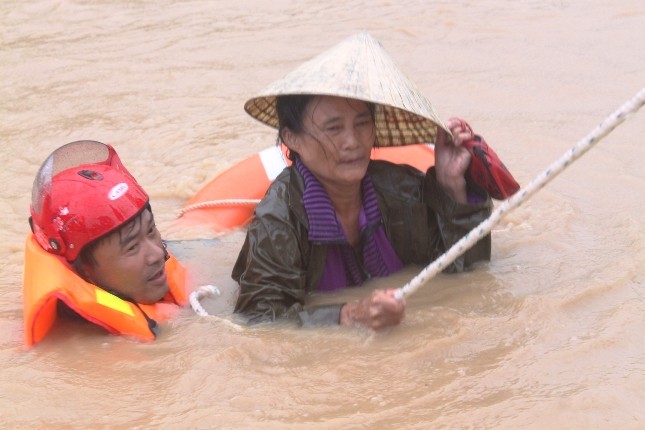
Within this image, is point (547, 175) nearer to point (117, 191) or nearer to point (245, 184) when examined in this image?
point (117, 191)

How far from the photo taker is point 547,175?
7.95ft

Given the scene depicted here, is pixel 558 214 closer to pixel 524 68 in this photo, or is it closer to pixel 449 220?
pixel 449 220

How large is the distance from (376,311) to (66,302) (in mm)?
1023

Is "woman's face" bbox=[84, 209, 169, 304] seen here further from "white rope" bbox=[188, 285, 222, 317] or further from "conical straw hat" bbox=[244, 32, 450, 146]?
"conical straw hat" bbox=[244, 32, 450, 146]

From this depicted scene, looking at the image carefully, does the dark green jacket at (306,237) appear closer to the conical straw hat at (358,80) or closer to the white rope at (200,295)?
the white rope at (200,295)

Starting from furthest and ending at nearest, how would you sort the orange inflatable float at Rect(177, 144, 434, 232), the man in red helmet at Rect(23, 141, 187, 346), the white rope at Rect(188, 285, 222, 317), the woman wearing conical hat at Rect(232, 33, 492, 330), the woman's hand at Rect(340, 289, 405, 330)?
the orange inflatable float at Rect(177, 144, 434, 232) < the white rope at Rect(188, 285, 222, 317) < the man in red helmet at Rect(23, 141, 187, 346) < the woman wearing conical hat at Rect(232, 33, 492, 330) < the woman's hand at Rect(340, 289, 405, 330)

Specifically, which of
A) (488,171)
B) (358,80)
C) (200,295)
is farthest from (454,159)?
(200,295)

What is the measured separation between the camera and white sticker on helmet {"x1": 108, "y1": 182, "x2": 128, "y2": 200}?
3.17 meters

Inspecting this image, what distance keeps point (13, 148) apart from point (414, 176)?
2873mm

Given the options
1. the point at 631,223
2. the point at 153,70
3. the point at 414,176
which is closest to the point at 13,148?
the point at 153,70

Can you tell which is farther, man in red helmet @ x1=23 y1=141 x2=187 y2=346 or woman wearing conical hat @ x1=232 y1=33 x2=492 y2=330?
man in red helmet @ x1=23 y1=141 x2=187 y2=346

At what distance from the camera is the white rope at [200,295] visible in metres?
3.29

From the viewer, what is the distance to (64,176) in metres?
3.18

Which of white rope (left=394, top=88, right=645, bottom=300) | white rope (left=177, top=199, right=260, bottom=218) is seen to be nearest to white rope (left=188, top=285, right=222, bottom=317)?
white rope (left=177, top=199, right=260, bottom=218)
